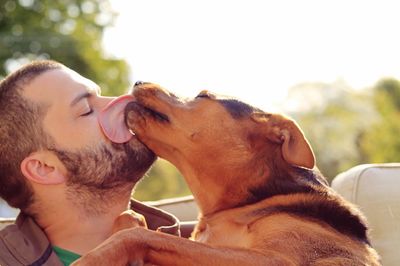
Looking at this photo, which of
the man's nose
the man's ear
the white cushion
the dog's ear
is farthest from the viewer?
the white cushion

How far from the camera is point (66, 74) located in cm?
407

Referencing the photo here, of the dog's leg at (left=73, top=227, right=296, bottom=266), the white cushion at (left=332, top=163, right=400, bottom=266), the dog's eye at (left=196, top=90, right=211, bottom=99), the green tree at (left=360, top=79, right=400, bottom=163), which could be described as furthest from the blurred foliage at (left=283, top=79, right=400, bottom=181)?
the dog's leg at (left=73, top=227, right=296, bottom=266)

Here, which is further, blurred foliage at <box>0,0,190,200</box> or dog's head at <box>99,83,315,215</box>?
blurred foliage at <box>0,0,190,200</box>

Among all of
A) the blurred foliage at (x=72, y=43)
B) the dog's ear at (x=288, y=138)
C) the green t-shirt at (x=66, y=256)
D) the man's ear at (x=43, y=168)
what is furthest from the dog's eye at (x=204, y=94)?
the blurred foliage at (x=72, y=43)

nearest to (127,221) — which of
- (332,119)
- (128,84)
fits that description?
(128,84)

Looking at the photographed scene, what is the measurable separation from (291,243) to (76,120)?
1.25m

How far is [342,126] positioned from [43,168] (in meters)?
23.9

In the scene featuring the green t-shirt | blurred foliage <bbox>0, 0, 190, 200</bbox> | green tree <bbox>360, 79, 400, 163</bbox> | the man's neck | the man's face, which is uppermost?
the man's face

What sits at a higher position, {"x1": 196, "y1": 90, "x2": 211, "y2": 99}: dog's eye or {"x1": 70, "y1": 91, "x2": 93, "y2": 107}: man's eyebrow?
{"x1": 196, "y1": 90, "x2": 211, "y2": 99}: dog's eye

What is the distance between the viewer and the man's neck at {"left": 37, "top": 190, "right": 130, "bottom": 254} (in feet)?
12.9

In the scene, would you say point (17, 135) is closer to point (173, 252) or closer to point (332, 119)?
point (173, 252)

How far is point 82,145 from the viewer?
391 centimetres

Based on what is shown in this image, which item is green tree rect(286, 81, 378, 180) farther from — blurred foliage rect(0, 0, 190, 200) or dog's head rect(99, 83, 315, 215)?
dog's head rect(99, 83, 315, 215)

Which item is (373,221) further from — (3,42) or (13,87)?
(3,42)
